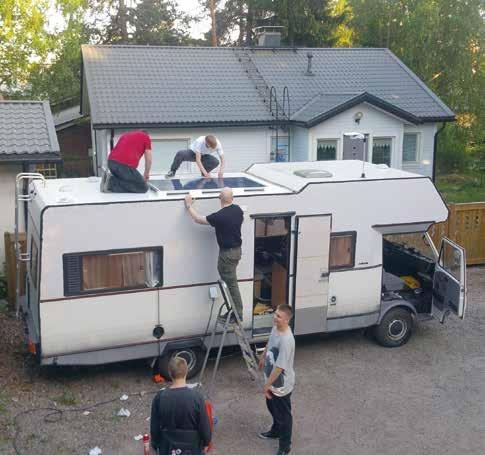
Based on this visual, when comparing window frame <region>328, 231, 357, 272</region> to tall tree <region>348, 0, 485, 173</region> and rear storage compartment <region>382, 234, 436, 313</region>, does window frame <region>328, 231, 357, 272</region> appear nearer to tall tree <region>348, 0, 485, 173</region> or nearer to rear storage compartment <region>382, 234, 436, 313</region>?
rear storage compartment <region>382, 234, 436, 313</region>

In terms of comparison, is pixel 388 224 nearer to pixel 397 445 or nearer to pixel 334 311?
pixel 334 311

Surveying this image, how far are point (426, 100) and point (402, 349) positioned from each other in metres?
13.4

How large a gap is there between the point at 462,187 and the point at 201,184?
17.8 metres

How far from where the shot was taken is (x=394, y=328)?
375 inches

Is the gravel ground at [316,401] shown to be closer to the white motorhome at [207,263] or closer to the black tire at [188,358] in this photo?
the black tire at [188,358]

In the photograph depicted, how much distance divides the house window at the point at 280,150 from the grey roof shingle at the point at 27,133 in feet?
26.6

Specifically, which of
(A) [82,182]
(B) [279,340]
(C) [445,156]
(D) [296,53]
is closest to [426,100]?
(D) [296,53]

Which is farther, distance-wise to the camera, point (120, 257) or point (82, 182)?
point (82, 182)

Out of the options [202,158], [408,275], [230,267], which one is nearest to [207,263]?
[230,267]

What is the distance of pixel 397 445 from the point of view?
22.6 ft

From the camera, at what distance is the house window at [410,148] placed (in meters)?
20.6

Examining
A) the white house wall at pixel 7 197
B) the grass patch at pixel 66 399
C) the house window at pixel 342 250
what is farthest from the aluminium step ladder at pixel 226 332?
the white house wall at pixel 7 197

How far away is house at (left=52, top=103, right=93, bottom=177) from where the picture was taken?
24688 millimetres

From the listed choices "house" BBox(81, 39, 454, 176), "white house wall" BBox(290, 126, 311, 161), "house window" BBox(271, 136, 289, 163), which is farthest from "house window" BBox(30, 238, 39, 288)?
"house window" BBox(271, 136, 289, 163)
